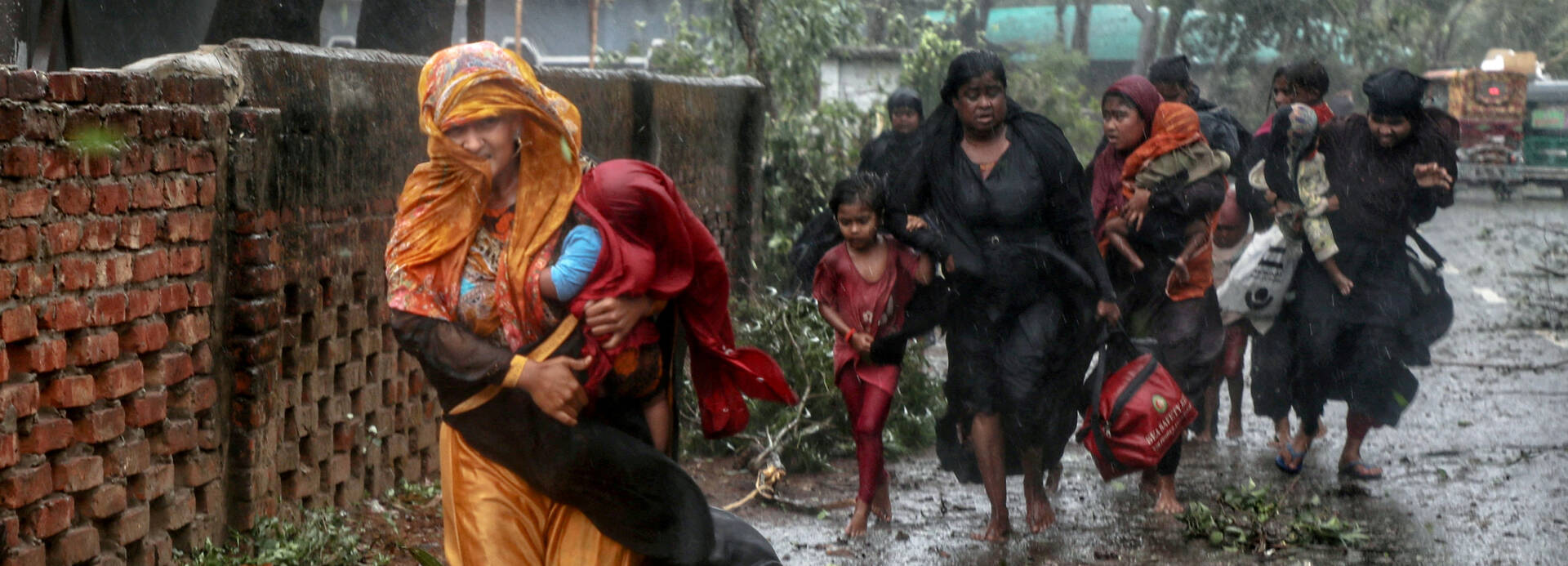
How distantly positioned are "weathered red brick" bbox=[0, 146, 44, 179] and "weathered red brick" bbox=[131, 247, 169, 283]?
1.70 ft

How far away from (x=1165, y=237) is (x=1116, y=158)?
1.46 feet

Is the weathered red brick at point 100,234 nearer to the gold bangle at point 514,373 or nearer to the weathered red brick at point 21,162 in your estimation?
the weathered red brick at point 21,162

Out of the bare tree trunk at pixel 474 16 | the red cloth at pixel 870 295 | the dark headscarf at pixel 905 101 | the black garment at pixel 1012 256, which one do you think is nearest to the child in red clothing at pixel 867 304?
the red cloth at pixel 870 295

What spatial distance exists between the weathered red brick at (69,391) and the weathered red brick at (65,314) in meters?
0.13

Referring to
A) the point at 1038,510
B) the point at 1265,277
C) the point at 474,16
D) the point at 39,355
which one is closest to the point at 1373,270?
the point at 1265,277

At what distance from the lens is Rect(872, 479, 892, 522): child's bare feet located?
6812 mm

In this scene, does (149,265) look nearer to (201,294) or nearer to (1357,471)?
(201,294)

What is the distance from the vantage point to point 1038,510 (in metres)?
6.60

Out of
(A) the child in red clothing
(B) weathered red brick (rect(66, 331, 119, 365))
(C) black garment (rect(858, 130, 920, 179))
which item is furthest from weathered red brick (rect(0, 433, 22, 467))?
(C) black garment (rect(858, 130, 920, 179))

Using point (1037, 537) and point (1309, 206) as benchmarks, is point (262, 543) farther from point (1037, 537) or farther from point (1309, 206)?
point (1309, 206)

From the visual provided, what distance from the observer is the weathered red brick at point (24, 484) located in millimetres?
3879

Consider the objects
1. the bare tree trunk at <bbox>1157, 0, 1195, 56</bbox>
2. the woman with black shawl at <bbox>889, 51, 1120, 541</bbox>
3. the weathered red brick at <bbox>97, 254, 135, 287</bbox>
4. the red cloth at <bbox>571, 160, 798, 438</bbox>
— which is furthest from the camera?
the bare tree trunk at <bbox>1157, 0, 1195, 56</bbox>

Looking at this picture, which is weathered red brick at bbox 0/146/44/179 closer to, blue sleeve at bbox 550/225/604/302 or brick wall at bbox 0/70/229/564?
brick wall at bbox 0/70/229/564

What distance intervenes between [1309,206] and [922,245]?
223 centimetres
